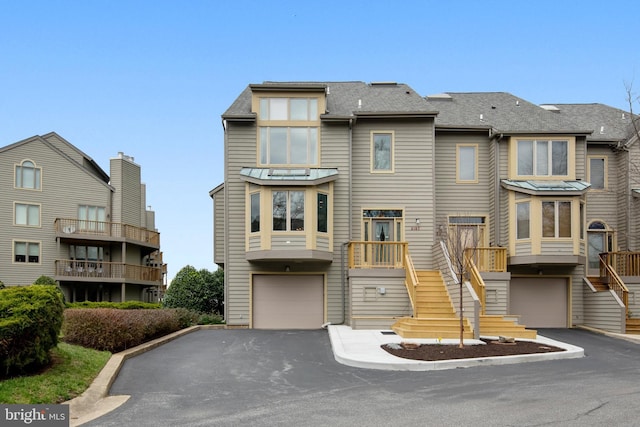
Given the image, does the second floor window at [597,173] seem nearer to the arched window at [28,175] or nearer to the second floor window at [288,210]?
the second floor window at [288,210]

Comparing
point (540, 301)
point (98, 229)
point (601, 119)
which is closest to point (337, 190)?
point (540, 301)

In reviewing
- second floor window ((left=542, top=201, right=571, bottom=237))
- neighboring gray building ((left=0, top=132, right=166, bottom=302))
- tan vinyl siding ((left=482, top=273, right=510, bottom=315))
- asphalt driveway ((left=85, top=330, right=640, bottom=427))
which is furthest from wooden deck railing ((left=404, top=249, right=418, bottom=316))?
neighboring gray building ((left=0, top=132, right=166, bottom=302))

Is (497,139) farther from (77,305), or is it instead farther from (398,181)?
(77,305)

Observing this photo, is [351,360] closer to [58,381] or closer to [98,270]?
[58,381]

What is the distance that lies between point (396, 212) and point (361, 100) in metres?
4.79

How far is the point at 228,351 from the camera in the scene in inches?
604

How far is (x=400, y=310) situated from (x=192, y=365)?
27.1 feet

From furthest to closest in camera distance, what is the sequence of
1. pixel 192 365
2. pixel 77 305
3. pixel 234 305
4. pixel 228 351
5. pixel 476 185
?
pixel 77 305, pixel 476 185, pixel 234 305, pixel 228 351, pixel 192 365

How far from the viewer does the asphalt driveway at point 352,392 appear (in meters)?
8.33

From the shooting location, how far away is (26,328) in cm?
979

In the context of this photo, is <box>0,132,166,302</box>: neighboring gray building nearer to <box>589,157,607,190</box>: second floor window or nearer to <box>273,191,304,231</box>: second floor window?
<box>273,191,304,231</box>: second floor window

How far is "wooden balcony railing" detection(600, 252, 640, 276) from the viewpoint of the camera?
21672mm

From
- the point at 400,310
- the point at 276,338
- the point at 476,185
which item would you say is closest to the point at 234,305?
the point at 276,338

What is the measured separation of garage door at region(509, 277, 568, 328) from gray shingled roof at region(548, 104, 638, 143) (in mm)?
5961
